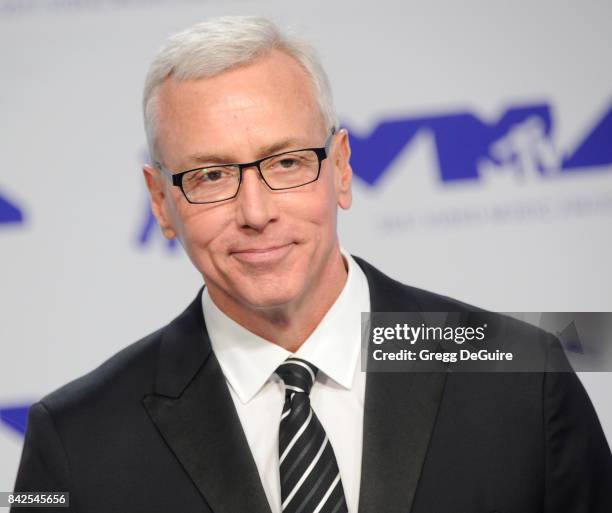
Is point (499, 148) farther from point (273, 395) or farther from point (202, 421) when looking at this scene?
point (202, 421)

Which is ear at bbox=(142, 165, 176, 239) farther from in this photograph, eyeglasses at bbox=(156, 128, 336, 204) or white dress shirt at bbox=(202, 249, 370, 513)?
white dress shirt at bbox=(202, 249, 370, 513)

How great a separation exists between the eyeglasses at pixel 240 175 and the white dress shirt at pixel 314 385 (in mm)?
311

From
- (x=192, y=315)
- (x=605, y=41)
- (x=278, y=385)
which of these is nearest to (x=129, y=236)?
(x=192, y=315)

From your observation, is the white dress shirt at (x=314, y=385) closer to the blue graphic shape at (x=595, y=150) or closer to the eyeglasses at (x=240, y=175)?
the eyeglasses at (x=240, y=175)

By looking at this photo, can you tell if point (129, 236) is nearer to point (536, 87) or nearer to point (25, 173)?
point (25, 173)

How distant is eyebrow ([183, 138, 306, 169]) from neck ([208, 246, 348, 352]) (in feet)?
0.98

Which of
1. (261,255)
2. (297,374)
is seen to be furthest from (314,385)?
(261,255)

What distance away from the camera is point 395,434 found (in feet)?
6.83

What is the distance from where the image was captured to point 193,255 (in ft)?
7.02

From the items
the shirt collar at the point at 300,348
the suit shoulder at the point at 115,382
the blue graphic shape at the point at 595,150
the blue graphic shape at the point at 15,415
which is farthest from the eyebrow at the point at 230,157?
the blue graphic shape at the point at 15,415

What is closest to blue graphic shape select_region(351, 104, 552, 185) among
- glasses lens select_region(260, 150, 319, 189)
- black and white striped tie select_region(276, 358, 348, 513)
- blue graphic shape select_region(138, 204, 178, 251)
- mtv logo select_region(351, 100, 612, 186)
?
mtv logo select_region(351, 100, 612, 186)

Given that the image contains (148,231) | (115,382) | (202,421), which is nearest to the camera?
(202,421)

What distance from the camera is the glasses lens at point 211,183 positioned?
2.06 metres

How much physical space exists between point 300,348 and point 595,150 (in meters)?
1.66
